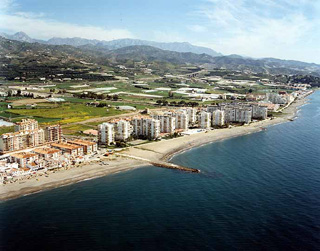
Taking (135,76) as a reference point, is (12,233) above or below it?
below

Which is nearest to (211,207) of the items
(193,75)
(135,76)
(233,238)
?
(233,238)

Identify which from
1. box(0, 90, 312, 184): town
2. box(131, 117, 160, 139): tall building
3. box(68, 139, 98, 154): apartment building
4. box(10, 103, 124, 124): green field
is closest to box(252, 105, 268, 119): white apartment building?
box(0, 90, 312, 184): town

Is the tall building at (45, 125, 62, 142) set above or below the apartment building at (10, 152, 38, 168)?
above

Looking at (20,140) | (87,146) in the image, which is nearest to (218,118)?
(87,146)

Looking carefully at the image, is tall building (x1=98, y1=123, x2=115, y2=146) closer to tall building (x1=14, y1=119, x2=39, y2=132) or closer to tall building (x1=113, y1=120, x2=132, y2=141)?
tall building (x1=113, y1=120, x2=132, y2=141)

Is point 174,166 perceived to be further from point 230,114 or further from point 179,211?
point 230,114

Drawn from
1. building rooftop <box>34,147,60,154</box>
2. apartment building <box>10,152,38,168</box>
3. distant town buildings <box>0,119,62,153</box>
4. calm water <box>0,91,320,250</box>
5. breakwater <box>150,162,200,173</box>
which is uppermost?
distant town buildings <box>0,119,62,153</box>

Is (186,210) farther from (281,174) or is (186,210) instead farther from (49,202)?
(281,174)
